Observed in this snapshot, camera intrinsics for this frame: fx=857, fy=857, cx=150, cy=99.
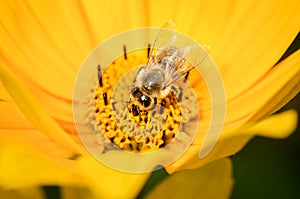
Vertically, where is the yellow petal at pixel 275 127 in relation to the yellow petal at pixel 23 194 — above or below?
above

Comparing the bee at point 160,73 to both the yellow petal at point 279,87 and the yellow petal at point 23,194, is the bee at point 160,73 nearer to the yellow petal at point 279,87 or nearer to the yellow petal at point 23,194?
the yellow petal at point 279,87

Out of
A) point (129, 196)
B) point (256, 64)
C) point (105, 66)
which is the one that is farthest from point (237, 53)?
point (129, 196)

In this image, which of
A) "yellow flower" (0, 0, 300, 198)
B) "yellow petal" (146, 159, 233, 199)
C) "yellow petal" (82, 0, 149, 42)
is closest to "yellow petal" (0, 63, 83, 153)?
"yellow flower" (0, 0, 300, 198)

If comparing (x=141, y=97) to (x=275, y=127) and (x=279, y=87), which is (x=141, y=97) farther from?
(x=275, y=127)

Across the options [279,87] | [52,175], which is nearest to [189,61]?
[279,87]

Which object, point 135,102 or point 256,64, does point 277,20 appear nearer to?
point 256,64

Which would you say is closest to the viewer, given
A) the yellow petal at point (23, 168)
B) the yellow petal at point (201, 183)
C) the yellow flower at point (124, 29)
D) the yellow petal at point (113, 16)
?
the yellow petal at point (23, 168)

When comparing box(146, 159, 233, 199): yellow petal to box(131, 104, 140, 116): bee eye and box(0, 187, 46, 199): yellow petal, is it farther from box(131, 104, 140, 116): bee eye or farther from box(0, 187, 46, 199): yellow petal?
box(131, 104, 140, 116): bee eye

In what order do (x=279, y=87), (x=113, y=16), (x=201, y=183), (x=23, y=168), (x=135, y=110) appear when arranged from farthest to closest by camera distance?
(x=113, y=16), (x=135, y=110), (x=279, y=87), (x=201, y=183), (x=23, y=168)

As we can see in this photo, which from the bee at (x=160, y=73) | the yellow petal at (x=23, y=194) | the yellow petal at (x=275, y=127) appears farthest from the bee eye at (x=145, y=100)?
the yellow petal at (x=275, y=127)
